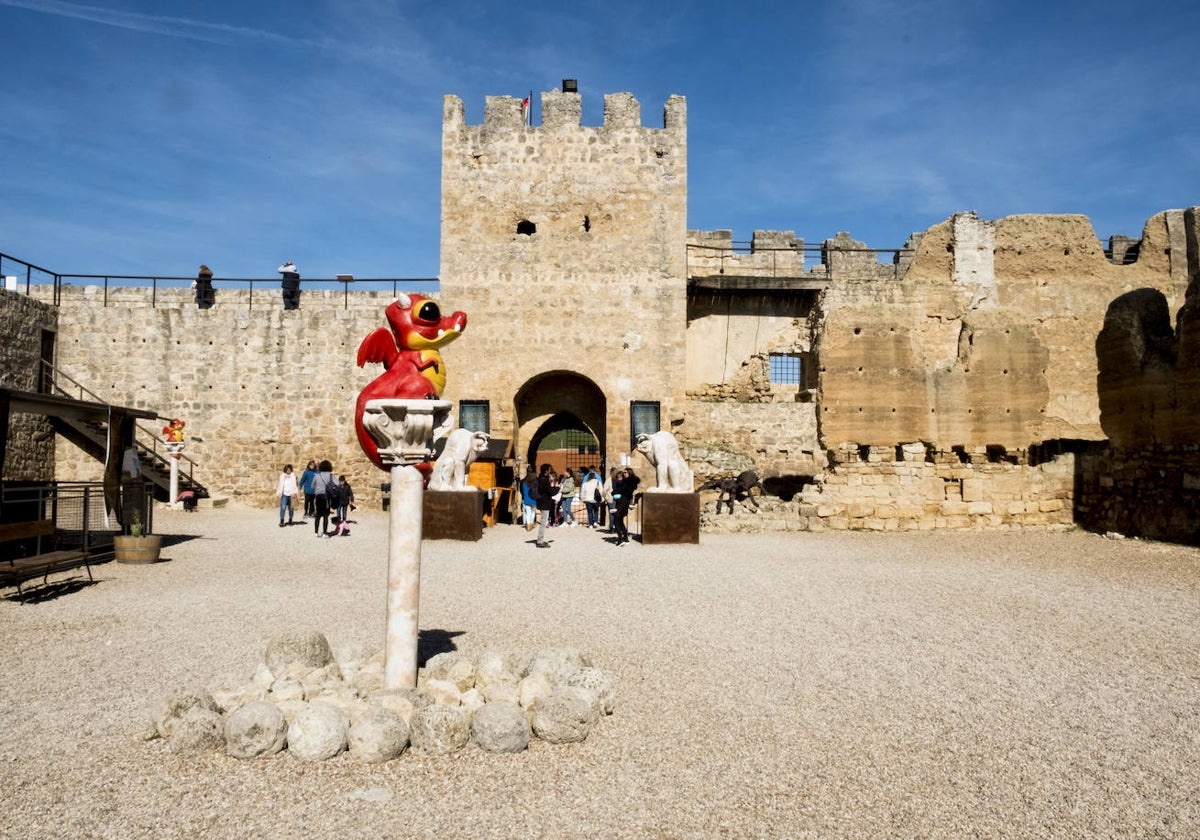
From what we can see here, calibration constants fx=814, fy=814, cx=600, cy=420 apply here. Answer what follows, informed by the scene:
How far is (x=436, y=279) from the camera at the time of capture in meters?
19.2

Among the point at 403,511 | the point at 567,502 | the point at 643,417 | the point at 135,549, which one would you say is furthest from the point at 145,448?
the point at 403,511

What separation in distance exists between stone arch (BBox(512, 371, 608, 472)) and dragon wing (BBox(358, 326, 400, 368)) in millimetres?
13823

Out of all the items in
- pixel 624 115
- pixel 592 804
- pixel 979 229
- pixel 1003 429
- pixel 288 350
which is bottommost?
pixel 592 804

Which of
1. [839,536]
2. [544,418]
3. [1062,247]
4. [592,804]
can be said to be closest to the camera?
[592,804]

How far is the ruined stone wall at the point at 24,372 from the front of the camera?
57.4 feet

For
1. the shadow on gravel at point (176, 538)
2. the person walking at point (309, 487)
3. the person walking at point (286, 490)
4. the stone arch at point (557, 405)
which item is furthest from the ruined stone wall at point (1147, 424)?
the shadow on gravel at point (176, 538)

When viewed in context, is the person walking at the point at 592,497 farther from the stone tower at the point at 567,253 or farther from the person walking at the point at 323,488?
the person walking at the point at 323,488

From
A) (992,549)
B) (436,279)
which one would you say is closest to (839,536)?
(992,549)

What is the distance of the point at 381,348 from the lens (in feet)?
18.8

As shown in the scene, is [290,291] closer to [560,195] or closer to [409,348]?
[560,195]

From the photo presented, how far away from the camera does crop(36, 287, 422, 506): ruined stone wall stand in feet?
63.9

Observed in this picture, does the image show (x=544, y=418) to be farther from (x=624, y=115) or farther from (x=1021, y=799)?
(x=1021, y=799)

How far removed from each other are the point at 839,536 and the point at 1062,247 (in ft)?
30.9

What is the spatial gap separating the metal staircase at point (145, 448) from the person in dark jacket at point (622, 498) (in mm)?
10906
